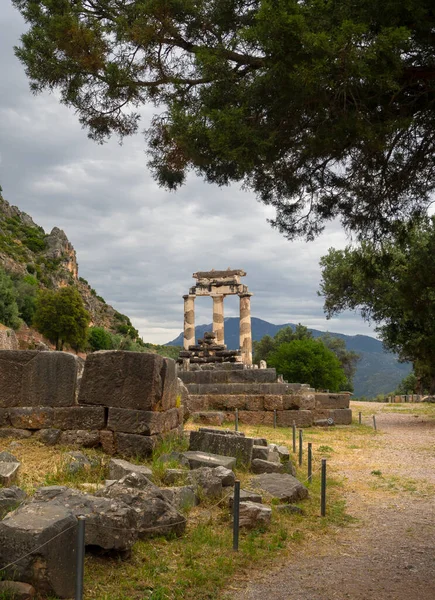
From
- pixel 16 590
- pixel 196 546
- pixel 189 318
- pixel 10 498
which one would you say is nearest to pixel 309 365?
pixel 189 318

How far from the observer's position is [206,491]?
8125 millimetres

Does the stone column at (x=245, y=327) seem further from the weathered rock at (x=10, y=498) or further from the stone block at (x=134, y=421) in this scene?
the weathered rock at (x=10, y=498)

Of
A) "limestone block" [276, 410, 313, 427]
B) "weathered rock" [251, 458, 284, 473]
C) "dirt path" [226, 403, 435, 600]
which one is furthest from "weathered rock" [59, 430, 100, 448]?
"limestone block" [276, 410, 313, 427]

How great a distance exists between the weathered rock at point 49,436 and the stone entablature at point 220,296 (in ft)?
104

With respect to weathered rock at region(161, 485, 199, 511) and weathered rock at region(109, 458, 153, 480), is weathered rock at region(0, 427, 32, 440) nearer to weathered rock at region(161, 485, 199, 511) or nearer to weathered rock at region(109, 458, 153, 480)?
weathered rock at region(109, 458, 153, 480)

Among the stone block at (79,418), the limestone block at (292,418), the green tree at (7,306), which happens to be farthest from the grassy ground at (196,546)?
the green tree at (7,306)

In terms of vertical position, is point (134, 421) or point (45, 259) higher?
point (45, 259)

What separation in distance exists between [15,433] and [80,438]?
98 cm

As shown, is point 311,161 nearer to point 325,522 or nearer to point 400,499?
Result: point 325,522

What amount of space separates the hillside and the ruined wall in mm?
74249

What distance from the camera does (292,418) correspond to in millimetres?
20516

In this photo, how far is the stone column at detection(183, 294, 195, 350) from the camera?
41250 mm

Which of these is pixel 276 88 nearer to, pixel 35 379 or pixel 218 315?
pixel 35 379

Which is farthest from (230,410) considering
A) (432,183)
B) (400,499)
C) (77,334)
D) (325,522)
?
(77,334)
